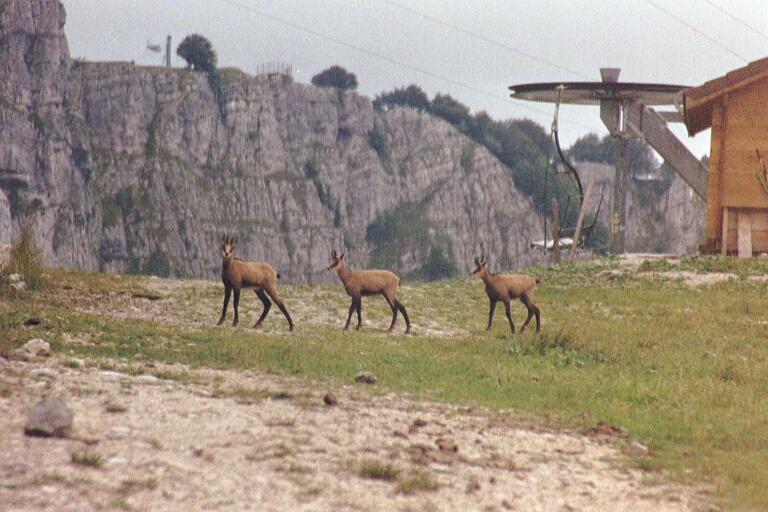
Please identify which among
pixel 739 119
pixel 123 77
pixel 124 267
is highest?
pixel 123 77

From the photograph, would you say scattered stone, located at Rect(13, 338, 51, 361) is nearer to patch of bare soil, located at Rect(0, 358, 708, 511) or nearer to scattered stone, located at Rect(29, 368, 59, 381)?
patch of bare soil, located at Rect(0, 358, 708, 511)

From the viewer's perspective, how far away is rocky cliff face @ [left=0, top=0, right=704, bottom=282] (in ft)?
474

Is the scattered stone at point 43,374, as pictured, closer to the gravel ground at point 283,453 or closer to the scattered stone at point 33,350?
the gravel ground at point 283,453

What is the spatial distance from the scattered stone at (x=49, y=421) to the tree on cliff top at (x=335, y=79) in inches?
6988

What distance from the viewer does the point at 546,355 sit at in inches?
610

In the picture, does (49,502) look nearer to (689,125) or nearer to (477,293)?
(477,293)

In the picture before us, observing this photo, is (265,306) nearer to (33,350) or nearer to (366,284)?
(366,284)

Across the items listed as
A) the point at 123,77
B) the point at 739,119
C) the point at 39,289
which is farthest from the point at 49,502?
the point at 123,77

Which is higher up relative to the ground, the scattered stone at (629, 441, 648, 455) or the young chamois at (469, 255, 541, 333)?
the young chamois at (469, 255, 541, 333)

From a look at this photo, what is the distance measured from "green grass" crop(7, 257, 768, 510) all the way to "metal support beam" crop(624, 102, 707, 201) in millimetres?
14498

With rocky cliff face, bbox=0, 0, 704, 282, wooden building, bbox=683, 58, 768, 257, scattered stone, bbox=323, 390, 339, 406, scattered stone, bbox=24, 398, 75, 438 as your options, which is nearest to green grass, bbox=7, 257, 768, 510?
scattered stone, bbox=323, 390, 339, 406

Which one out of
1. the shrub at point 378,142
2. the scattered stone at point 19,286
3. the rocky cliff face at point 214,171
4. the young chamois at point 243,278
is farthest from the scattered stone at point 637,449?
the shrub at point 378,142

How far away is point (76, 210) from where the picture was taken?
144m

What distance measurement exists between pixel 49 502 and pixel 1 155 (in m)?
141
